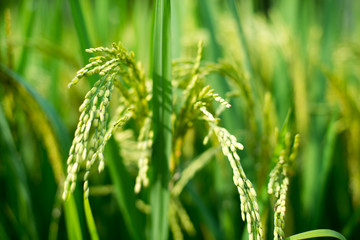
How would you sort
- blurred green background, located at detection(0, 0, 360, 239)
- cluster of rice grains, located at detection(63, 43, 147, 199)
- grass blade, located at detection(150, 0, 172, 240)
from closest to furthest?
cluster of rice grains, located at detection(63, 43, 147, 199), grass blade, located at detection(150, 0, 172, 240), blurred green background, located at detection(0, 0, 360, 239)

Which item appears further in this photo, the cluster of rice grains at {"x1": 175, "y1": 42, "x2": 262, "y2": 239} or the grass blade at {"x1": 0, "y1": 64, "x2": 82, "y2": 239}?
the grass blade at {"x1": 0, "y1": 64, "x2": 82, "y2": 239}

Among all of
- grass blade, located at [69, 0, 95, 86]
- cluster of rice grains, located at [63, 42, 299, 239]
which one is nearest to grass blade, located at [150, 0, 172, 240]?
cluster of rice grains, located at [63, 42, 299, 239]

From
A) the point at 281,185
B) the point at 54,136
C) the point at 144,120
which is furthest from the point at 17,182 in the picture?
the point at 281,185

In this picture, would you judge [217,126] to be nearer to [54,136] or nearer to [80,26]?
[80,26]

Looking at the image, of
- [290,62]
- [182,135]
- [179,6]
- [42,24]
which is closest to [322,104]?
[290,62]

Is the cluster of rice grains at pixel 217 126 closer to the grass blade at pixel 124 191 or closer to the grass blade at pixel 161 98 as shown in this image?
the grass blade at pixel 161 98

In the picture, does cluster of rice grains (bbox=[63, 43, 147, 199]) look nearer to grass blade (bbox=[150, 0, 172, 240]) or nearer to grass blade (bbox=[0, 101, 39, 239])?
grass blade (bbox=[150, 0, 172, 240])
